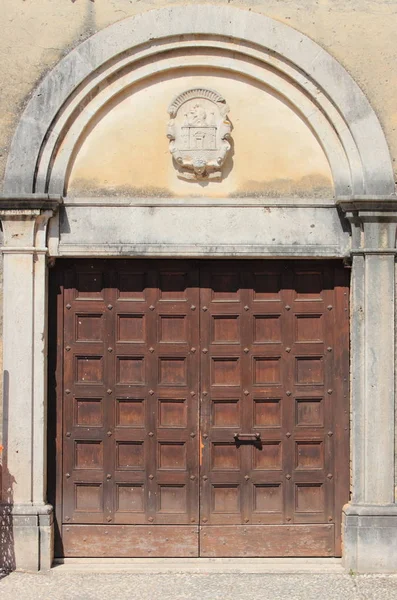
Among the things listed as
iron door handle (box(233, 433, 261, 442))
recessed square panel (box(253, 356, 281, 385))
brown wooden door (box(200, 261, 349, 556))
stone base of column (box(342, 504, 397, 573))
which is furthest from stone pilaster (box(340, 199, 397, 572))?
iron door handle (box(233, 433, 261, 442))

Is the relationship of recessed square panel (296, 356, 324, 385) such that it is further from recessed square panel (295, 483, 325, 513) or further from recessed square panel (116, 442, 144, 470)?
recessed square panel (116, 442, 144, 470)

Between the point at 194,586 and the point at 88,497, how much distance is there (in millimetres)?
1213

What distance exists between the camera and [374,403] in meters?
6.99

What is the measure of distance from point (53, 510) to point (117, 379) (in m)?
1.24

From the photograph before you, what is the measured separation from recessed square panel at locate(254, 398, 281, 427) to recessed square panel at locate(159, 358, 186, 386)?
0.67m

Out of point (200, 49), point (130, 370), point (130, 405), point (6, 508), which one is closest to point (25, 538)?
point (6, 508)

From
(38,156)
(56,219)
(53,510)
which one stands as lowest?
(53,510)

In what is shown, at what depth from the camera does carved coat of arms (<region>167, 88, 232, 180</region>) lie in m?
7.07

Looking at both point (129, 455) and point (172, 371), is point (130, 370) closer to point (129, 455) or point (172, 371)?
point (172, 371)

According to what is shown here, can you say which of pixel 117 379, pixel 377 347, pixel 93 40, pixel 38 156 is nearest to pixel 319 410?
pixel 377 347

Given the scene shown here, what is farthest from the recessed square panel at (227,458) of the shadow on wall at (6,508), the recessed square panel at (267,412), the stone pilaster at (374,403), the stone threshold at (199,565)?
the shadow on wall at (6,508)

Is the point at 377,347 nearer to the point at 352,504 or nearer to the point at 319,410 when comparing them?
the point at 319,410

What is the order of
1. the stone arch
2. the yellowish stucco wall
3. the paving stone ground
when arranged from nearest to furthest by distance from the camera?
the paving stone ground
the stone arch
the yellowish stucco wall

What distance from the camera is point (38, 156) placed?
7.02 metres
